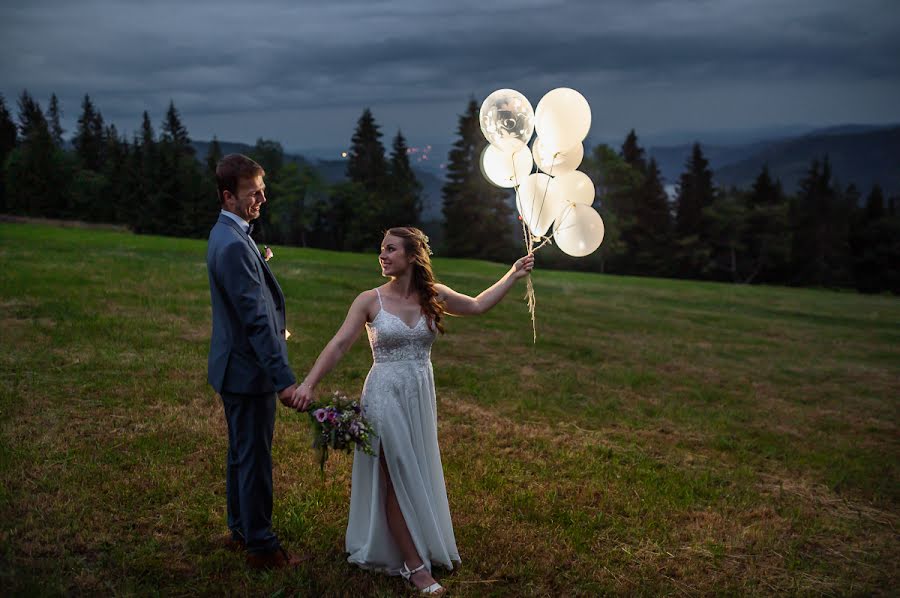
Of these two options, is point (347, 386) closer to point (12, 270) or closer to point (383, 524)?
point (383, 524)

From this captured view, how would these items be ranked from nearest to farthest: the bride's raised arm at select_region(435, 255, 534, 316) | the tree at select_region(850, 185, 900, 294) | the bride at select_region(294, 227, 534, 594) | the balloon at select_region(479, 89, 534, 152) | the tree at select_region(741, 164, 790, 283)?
1. the bride at select_region(294, 227, 534, 594)
2. the bride's raised arm at select_region(435, 255, 534, 316)
3. the balloon at select_region(479, 89, 534, 152)
4. the tree at select_region(850, 185, 900, 294)
5. the tree at select_region(741, 164, 790, 283)

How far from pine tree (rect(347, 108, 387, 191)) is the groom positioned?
7796cm

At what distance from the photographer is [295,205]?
80250 mm

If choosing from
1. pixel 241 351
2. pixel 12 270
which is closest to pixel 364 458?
pixel 241 351

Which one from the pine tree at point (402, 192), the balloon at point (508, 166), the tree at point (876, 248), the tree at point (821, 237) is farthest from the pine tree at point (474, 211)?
the balloon at point (508, 166)

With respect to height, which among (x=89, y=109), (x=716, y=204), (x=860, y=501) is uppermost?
(x=89, y=109)

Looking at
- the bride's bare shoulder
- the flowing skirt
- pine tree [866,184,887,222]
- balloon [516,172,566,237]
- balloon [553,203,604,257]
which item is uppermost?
pine tree [866,184,887,222]

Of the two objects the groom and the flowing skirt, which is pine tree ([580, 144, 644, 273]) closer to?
the flowing skirt

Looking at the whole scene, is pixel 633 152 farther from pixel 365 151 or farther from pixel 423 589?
pixel 423 589

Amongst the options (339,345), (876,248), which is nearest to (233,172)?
(339,345)

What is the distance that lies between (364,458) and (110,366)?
20.2 feet

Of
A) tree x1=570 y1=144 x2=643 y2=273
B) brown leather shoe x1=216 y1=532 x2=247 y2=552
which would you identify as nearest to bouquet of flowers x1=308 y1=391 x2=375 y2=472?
brown leather shoe x1=216 y1=532 x2=247 y2=552

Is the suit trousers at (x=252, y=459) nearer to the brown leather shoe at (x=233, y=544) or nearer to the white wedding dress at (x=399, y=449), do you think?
the brown leather shoe at (x=233, y=544)

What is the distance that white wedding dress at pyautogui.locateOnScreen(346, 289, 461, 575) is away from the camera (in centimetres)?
484
